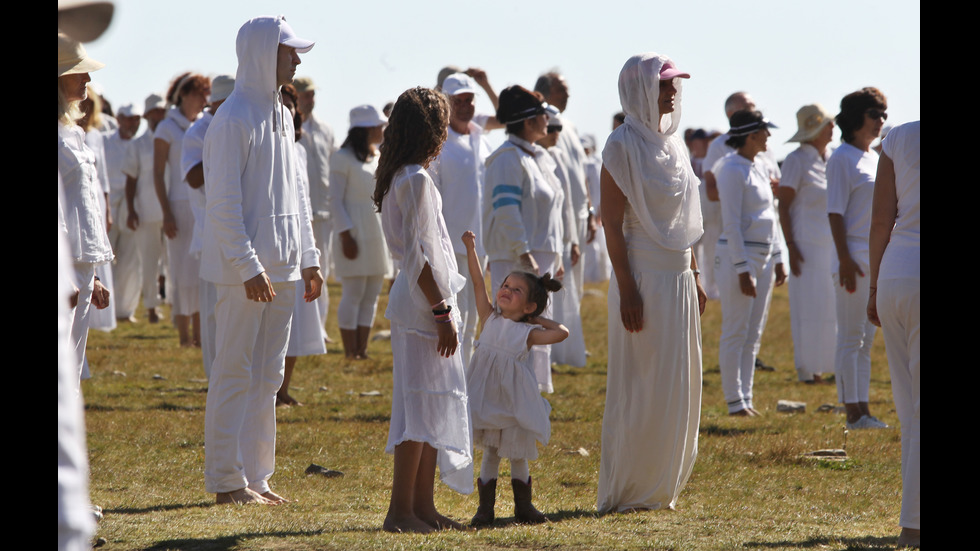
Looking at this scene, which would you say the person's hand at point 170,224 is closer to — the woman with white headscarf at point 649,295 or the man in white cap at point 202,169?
the man in white cap at point 202,169

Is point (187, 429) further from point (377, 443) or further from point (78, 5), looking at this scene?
point (78, 5)

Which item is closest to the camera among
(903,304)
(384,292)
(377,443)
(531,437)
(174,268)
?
(903,304)

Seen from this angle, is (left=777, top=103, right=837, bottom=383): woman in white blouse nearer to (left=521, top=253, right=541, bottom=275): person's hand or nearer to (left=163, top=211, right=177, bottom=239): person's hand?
(left=521, top=253, right=541, bottom=275): person's hand

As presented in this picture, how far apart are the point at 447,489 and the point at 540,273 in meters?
2.78

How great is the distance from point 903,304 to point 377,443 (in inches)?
166

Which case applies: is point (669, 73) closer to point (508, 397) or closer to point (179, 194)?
point (508, 397)

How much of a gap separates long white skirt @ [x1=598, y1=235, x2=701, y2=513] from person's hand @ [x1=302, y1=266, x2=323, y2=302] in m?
1.59

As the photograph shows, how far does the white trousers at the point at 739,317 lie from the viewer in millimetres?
9359

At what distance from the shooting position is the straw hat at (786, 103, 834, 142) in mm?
9469

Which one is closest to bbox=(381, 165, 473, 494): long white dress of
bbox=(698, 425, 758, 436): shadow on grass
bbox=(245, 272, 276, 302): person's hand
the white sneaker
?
bbox=(245, 272, 276, 302): person's hand

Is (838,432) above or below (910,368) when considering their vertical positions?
below

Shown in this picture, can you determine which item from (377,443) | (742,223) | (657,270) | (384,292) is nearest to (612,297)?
(657,270)

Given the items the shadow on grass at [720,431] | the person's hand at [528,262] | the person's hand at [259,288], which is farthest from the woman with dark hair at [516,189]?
the person's hand at [259,288]
